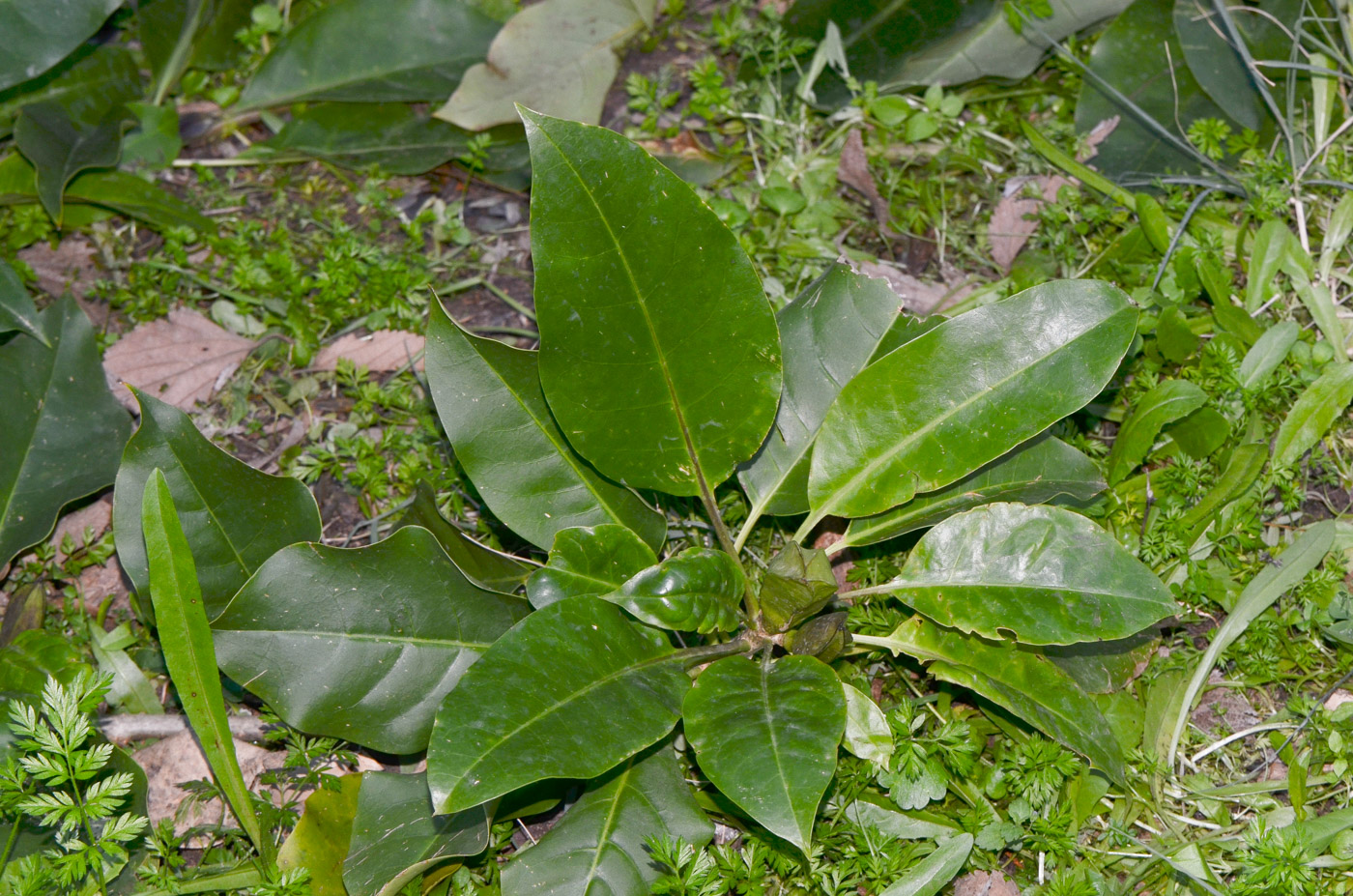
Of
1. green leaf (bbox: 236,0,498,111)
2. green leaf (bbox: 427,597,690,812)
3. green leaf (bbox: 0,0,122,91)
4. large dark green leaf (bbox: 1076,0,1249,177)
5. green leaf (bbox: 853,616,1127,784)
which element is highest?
green leaf (bbox: 0,0,122,91)

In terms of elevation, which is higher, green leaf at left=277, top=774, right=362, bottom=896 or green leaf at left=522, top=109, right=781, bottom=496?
green leaf at left=522, top=109, right=781, bottom=496

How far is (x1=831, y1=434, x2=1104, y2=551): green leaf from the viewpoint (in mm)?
1762

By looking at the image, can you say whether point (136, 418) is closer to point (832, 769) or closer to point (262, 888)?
point (262, 888)

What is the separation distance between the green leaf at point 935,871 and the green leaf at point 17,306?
6.75 feet

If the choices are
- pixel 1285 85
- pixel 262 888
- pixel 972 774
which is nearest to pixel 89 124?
pixel 262 888

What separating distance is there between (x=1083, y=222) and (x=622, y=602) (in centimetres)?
153

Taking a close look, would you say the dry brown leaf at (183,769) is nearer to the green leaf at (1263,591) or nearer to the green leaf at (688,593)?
the green leaf at (688,593)

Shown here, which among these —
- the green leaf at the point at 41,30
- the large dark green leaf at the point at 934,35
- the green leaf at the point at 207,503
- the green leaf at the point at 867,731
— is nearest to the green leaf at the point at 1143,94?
the large dark green leaf at the point at 934,35

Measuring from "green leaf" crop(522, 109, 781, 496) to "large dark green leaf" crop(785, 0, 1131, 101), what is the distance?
1228 mm

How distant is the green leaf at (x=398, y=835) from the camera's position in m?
1.53

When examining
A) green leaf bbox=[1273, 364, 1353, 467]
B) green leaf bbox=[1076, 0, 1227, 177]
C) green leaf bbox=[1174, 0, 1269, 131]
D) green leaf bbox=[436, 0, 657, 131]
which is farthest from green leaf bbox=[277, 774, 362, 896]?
green leaf bbox=[1174, 0, 1269, 131]

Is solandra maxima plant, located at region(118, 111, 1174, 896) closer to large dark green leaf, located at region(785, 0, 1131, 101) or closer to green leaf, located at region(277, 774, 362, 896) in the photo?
green leaf, located at region(277, 774, 362, 896)

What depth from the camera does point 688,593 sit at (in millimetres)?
1614

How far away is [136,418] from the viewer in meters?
2.32
